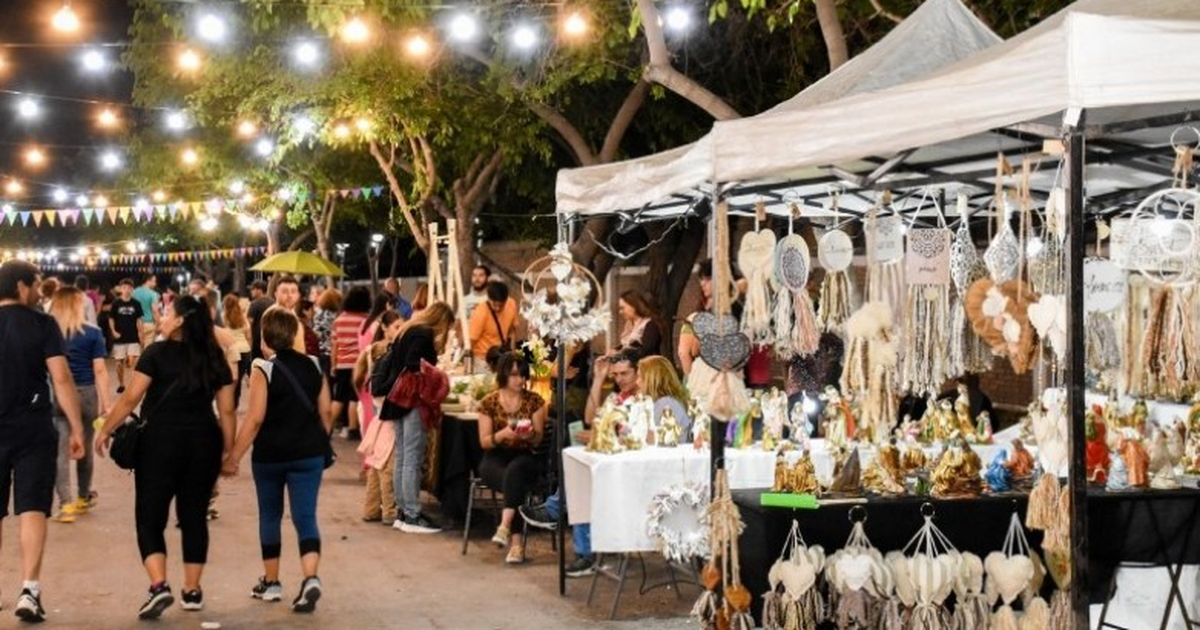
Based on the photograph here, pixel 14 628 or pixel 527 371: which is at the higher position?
pixel 527 371

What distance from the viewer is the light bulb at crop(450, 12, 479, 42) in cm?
1517

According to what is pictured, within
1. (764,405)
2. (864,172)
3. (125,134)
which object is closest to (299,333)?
(764,405)

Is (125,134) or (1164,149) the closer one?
(1164,149)

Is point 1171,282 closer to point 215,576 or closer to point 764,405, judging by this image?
point 764,405

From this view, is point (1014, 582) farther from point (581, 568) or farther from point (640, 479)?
point (581, 568)

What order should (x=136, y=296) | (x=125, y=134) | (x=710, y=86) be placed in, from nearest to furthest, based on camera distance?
(x=710, y=86)
(x=136, y=296)
(x=125, y=134)

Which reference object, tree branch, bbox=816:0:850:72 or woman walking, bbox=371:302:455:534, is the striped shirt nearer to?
woman walking, bbox=371:302:455:534

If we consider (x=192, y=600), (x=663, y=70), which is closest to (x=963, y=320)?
(x=192, y=600)

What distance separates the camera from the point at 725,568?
6512mm

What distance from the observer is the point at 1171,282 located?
5184mm

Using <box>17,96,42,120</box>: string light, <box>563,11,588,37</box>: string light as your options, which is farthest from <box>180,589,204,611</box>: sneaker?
<box>17,96,42,120</box>: string light

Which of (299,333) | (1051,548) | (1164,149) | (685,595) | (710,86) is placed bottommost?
(685,595)

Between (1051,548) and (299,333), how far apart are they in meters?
4.87

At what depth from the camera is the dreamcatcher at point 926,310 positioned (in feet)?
21.3
